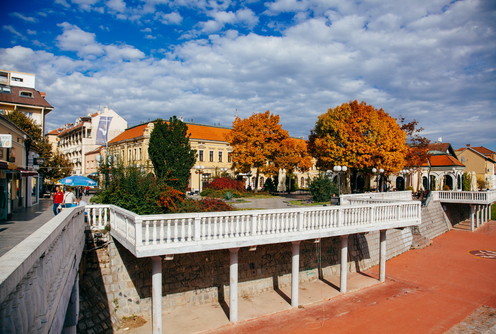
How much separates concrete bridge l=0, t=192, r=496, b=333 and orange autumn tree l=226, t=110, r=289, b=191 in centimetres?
2180

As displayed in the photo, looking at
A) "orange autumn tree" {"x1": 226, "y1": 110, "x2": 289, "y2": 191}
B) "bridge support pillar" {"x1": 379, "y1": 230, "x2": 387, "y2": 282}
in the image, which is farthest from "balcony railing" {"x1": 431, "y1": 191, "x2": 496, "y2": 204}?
"bridge support pillar" {"x1": 379, "y1": 230, "x2": 387, "y2": 282}

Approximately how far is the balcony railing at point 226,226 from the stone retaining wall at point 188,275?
1340 millimetres

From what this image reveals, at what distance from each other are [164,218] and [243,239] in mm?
2811

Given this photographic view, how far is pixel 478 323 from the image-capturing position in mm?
12547

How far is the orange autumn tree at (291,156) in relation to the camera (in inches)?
1559

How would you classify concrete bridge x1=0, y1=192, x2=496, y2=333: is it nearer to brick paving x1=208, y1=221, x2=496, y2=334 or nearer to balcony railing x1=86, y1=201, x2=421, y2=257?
balcony railing x1=86, y1=201, x2=421, y2=257

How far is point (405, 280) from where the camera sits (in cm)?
1731

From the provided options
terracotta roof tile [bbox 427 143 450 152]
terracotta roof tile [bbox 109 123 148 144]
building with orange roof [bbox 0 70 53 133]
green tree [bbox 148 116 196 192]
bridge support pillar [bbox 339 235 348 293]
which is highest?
building with orange roof [bbox 0 70 53 133]

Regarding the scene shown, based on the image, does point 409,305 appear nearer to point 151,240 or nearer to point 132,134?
point 151,240

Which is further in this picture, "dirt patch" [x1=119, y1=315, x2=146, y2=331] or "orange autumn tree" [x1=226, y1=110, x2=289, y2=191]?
"orange autumn tree" [x1=226, y1=110, x2=289, y2=191]

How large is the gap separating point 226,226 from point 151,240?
2.34 m

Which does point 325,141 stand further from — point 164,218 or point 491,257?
point 164,218

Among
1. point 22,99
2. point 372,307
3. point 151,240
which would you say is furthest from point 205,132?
point 151,240

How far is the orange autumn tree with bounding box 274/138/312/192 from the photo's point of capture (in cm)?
3959
